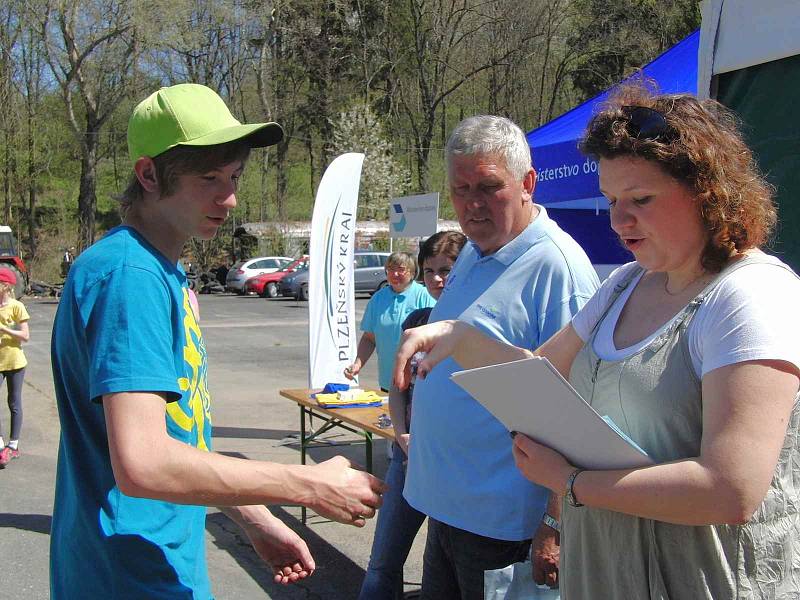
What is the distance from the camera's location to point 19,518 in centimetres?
555

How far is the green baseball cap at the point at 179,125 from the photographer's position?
166 cm

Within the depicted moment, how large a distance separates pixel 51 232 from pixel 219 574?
39.0 meters

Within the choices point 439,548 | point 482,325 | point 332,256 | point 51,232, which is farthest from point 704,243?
point 51,232

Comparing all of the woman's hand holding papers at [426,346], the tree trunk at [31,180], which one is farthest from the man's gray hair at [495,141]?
the tree trunk at [31,180]

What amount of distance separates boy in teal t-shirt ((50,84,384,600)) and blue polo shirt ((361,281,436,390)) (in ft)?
15.0

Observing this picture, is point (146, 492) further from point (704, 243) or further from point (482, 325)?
point (482, 325)

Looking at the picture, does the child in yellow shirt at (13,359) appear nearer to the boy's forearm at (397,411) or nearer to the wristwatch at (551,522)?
the boy's forearm at (397,411)

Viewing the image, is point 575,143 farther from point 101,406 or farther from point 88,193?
point 88,193

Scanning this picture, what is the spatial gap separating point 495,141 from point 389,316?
3.91 metres

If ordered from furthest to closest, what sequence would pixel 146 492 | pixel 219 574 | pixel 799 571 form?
pixel 219 574
pixel 799 571
pixel 146 492

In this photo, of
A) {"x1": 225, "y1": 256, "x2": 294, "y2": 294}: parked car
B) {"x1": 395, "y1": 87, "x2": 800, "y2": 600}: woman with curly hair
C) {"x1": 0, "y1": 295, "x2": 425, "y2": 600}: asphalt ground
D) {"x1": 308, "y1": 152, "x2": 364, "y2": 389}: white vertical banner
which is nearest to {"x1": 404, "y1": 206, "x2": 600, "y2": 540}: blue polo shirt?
{"x1": 395, "y1": 87, "x2": 800, "y2": 600}: woman with curly hair

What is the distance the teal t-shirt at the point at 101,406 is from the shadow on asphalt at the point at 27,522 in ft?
13.7

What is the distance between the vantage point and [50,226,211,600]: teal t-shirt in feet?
4.74

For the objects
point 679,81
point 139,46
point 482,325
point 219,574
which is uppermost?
point 139,46
